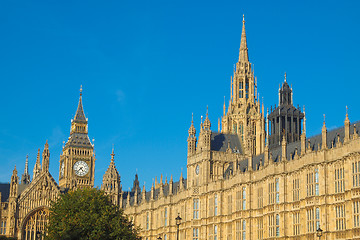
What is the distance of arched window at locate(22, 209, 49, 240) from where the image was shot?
16038 centimetres

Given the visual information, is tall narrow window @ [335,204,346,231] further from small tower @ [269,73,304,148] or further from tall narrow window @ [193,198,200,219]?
small tower @ [269,73,304,148]

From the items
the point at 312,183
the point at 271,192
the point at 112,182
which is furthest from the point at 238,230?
the point at 112,182

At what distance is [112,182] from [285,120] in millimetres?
49798

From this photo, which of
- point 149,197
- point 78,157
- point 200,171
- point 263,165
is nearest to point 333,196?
point 263,165

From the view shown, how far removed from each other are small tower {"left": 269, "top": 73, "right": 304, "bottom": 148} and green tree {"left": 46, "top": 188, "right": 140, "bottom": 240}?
5321 centimetres

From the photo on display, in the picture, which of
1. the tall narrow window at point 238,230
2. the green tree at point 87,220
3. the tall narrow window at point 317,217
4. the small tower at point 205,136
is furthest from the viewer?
the small tower at point 205,136

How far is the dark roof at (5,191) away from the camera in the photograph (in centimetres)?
16450

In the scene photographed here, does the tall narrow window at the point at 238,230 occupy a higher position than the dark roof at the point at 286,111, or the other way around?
the dark roof at the point at 286,111

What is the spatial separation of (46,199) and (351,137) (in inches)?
3890

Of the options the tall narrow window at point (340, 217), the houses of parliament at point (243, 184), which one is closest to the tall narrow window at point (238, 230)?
the houses of parliament at point (243, 184)

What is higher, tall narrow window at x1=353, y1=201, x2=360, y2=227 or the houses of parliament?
the houses of parliament

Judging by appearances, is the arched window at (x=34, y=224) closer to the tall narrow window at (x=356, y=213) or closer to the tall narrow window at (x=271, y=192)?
the tall narrow window at (x=271, y=192)

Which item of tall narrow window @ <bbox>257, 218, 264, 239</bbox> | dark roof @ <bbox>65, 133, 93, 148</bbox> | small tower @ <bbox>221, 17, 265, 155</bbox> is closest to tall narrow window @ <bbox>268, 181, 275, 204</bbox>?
tall narrow window @ <bbox>257, 218, 264, 239</bbox>

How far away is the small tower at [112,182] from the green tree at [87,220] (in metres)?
61.5
